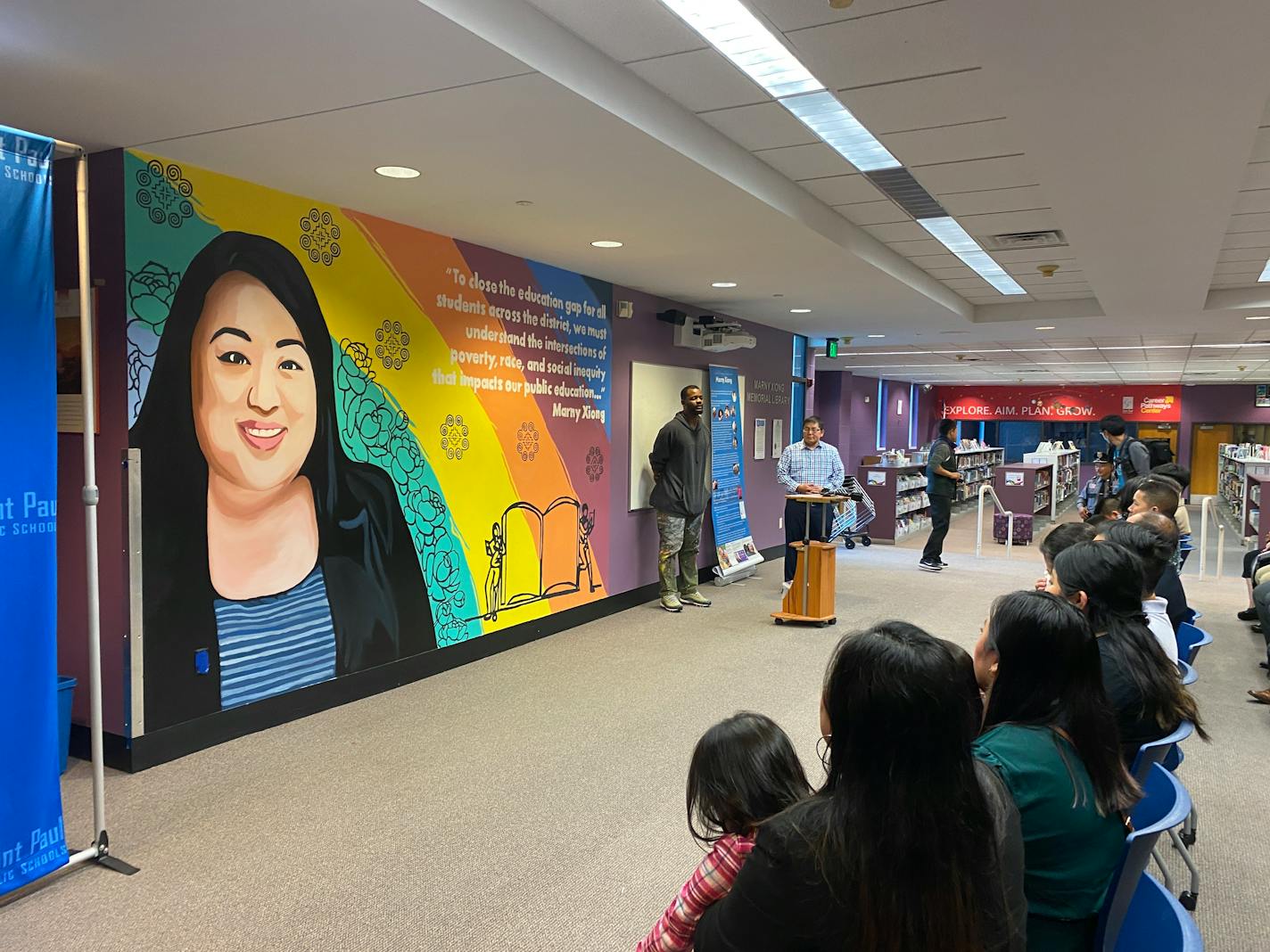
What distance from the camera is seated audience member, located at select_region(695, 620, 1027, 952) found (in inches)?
41.3

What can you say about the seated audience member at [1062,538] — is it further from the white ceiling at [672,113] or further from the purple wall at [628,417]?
the purple wall at [628,417]

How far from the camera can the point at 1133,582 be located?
228 centimetres

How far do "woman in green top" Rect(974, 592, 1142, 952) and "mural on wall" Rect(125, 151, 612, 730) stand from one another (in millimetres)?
3386

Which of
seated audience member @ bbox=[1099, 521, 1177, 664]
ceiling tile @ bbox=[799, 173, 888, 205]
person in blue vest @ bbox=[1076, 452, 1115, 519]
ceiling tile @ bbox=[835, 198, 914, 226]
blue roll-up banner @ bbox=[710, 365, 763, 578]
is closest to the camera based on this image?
seated audience member @ bbox=[1099, 521, 1177, 664]

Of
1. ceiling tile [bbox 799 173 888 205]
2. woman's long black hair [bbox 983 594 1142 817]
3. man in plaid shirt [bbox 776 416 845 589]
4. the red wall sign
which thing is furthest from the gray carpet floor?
the red wall sign

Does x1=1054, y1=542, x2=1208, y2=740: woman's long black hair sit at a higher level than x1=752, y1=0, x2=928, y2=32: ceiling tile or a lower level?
lower

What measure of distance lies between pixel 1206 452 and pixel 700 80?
22.8 m

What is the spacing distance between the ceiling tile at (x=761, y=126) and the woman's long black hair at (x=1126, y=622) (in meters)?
2.23

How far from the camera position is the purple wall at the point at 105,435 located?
3566mm

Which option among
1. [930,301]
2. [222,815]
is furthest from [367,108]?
[930,301]

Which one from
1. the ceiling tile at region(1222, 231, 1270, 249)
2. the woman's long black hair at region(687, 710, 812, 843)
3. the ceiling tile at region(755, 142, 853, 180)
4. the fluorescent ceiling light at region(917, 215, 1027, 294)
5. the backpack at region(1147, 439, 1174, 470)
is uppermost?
the ceiling tile at region(755, 142, 853, 180)

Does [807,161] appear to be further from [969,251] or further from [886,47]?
[969,251]

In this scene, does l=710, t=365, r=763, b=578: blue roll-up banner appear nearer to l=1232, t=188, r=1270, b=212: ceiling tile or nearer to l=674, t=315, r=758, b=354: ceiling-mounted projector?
l=674, t=315, r=758, b=354: ceiling-mounted projector

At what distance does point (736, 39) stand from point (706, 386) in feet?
17.1
